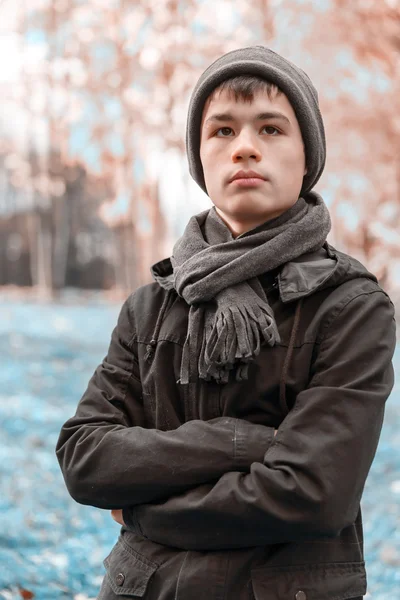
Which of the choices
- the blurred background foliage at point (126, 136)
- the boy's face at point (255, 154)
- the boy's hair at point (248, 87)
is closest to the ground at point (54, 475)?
the blurred background foliage at point (126, 136)

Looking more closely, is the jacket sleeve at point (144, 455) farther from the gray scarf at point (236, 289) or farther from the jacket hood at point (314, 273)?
the jacket hood at point (314, 273)

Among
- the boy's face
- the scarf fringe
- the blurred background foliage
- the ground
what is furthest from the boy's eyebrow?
the blurred background foliage

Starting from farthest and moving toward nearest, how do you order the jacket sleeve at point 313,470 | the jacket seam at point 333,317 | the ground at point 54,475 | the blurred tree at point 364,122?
the blurred tree at point 364,122 → the ground at point 54,475 → the jacket seam at point 333,317 → the jacket sleeve at point 313,470

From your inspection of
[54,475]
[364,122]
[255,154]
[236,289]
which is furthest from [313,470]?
[364,122]

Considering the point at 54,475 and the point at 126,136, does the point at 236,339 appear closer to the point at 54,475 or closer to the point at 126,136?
the point at 54,475

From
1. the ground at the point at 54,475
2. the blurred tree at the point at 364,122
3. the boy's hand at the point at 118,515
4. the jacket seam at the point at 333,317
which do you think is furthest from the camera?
the blurred tree at the point at 364,122

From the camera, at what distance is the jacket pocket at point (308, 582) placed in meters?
1.14

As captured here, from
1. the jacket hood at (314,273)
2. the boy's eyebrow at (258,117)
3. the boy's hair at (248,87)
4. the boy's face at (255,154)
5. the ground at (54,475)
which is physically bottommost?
the ground at (54,475)

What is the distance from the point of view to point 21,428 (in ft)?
14.2

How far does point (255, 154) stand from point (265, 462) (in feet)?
1.61

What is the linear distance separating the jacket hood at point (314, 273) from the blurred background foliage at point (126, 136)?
3815 mm

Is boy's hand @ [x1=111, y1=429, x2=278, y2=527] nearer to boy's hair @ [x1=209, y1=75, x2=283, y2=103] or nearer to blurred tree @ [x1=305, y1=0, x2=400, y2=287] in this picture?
boy's hair @ [x1=209, y1=75, x2=283, y2=103]

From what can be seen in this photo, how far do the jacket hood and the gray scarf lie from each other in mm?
20

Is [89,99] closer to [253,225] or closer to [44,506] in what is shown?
[44,506]
